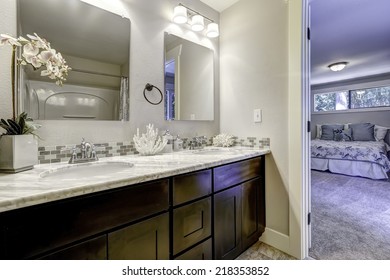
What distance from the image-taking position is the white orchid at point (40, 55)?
935 millimetres

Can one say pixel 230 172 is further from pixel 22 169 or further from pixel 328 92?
pixel 328 92

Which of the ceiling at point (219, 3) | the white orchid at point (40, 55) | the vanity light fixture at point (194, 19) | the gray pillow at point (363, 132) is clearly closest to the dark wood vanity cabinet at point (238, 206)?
the white orchid at point (40, 55)

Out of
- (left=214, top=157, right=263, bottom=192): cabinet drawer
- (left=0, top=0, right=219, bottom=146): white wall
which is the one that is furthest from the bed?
(left=0, top=0, right=219, bottom=146): white wall

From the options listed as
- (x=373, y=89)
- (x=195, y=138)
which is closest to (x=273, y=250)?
(x=195, y=138)

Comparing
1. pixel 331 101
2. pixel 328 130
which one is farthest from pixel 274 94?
pixel 331 101

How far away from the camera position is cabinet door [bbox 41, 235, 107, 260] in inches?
26.7

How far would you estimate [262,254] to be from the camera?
160cm

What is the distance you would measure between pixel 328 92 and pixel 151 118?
6.39m

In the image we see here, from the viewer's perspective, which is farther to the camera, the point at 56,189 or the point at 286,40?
the point at 286,40

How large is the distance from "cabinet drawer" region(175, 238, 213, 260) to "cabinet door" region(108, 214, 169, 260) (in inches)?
5.5

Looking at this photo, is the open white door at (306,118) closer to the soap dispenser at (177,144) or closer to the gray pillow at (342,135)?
the soap dispenser at (177,144)

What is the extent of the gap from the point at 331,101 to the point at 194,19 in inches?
231

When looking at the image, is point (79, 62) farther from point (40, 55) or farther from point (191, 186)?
point (191, 186)
